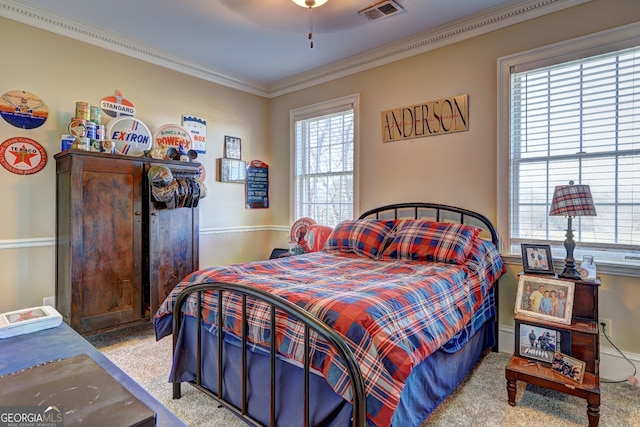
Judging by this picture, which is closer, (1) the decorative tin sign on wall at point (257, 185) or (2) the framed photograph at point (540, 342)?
(2) the framed photograph at point (540, 342)

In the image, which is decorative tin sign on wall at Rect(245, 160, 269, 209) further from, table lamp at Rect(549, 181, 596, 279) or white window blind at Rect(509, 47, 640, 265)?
table lamp at Rect(549, 181, 596, 279)

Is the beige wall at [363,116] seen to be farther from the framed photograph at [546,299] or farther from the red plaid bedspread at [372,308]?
the red plaid bedspread at [372,308]

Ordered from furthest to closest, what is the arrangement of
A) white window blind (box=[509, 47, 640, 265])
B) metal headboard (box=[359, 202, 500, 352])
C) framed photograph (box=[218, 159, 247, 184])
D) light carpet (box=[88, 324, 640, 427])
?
framed photograph (box=[218, 159, 247, 184])
metal headboard (box=[359, 202, 500, 352])
white window blind (box=[509, 47, 640, 265])
light carpet (box=[88, 324, 640, 427])

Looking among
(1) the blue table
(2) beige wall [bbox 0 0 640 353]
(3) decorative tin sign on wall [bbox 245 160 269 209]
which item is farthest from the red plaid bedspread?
(3) decorative tin sign on wall [bbox 245 160 269 209]

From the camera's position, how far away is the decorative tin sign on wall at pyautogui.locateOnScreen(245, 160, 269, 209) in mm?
4414

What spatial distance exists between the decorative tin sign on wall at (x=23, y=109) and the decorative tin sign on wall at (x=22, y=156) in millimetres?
130

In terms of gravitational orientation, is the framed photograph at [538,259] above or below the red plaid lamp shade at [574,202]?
below

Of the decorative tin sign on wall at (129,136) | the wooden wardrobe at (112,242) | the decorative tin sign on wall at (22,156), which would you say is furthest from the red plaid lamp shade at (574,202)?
the decorative tin sign on wall at (22,156)

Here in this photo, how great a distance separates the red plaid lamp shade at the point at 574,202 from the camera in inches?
81.0

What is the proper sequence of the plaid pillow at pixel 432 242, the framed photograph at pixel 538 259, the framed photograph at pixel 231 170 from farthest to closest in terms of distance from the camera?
the framed photograph at pixel 231 170
the plaid pillow at pixel 432 242
the framed photograph at pixel 538 259

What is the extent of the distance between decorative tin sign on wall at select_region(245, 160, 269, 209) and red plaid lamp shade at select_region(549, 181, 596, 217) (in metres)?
3.27

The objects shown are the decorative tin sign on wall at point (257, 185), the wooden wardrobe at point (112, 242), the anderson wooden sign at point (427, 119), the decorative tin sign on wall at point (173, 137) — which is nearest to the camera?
the wooden wardrobe at point (112, 242)

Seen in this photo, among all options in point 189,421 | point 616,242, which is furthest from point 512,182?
point 189,421

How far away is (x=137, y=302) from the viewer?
2.94 meters
